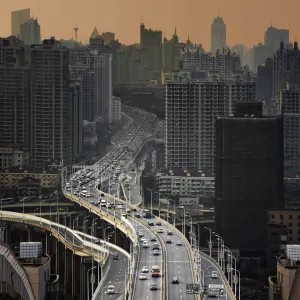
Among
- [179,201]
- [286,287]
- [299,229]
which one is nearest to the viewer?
[286,287]

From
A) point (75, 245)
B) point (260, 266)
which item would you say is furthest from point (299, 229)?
point (75, 245)

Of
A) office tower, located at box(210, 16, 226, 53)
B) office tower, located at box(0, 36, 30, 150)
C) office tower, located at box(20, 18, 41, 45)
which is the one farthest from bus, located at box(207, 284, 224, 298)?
office tower, located at box(20, 18, 41, 45)

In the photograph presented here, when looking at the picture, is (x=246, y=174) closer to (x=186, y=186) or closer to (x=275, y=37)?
(x=186, y=186)

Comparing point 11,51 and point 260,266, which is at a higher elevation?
point 11,51

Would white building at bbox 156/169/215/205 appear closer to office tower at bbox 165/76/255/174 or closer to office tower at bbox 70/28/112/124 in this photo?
office tower at bbox 165/76/255/174

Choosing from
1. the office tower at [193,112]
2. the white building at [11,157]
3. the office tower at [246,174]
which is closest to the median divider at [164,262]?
the office tower at [246,174]

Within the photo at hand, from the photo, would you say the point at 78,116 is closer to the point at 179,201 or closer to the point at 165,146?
the point at 165,146

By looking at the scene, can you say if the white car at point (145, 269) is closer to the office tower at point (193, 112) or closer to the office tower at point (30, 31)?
the office tower at point (193, 112)
